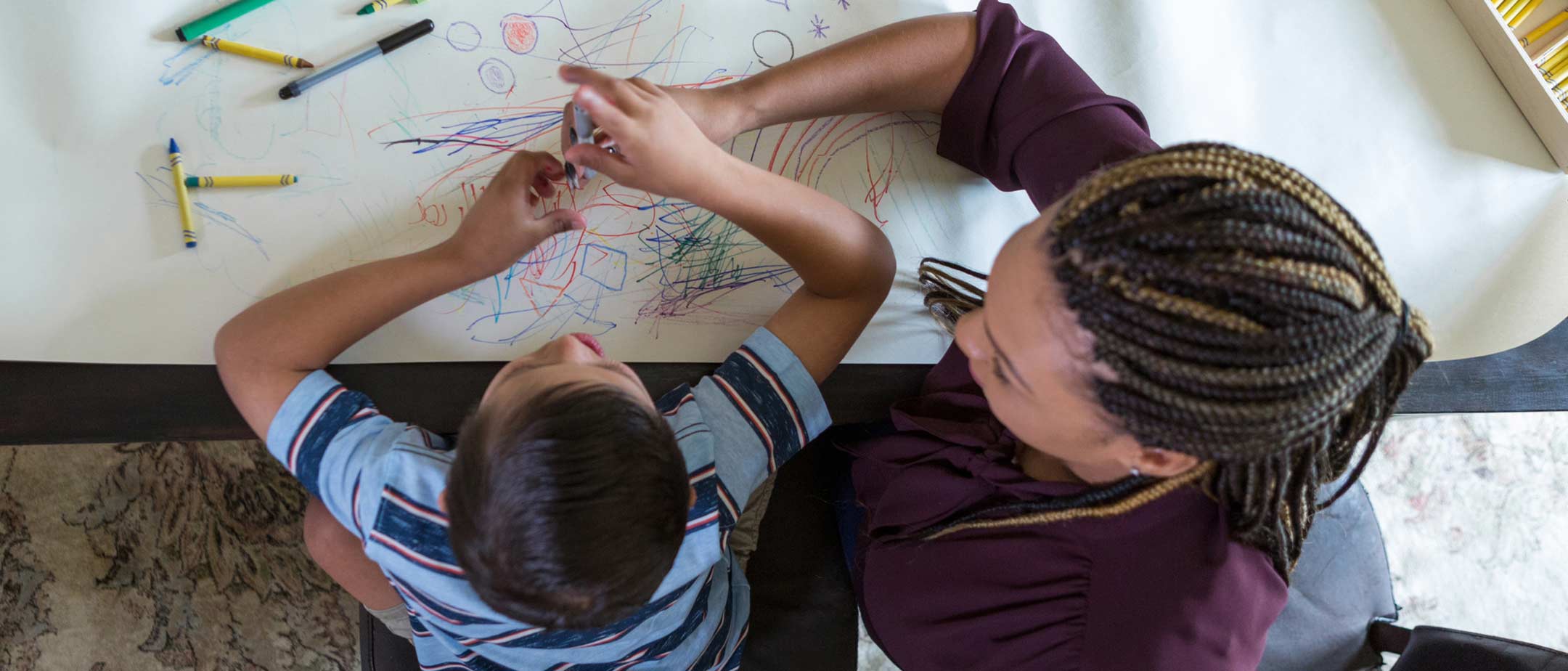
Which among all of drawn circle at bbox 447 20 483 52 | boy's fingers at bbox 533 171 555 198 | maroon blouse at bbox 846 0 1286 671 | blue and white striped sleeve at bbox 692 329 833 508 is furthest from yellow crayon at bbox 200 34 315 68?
maroon blouse at bbox 846 0 1286 671

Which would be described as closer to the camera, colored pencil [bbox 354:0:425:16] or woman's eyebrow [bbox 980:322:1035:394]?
woman's eyebrow [bbox 980:322:1035:394]

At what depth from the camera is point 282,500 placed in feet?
4.16

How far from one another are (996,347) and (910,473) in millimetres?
231

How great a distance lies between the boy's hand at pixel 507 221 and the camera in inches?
27.7

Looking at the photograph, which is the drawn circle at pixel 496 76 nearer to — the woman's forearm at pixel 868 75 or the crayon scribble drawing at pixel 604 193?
the crayon scribble drawing at pixel 604 193

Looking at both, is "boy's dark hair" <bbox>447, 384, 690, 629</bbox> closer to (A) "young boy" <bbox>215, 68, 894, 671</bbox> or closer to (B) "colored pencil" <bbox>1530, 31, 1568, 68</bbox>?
(A) "young boy" <bbox>215, 68, 894, 671</bbox>

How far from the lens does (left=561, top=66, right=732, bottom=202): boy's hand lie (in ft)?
2.00

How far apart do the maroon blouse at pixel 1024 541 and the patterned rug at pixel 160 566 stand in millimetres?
924

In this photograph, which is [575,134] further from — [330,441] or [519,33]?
[330,441]

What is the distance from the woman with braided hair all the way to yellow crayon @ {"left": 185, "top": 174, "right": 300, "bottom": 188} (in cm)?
35

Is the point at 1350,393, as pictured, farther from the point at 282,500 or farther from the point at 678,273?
the point at 282,500

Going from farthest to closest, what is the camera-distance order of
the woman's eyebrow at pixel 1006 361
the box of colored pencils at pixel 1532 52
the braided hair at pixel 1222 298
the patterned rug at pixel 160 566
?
the patterned rug at pixel 160 566 < the box of colored pencils at pixel 1532 52 < the woman's eyebrow at pixel 1006 361 < the braided hair at pixel 1222 298

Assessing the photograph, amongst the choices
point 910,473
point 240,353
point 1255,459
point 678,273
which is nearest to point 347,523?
point 240,353

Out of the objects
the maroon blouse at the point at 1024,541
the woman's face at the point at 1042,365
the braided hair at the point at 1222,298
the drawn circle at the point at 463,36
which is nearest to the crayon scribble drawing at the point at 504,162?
the drawn circle at the point at 463,36
